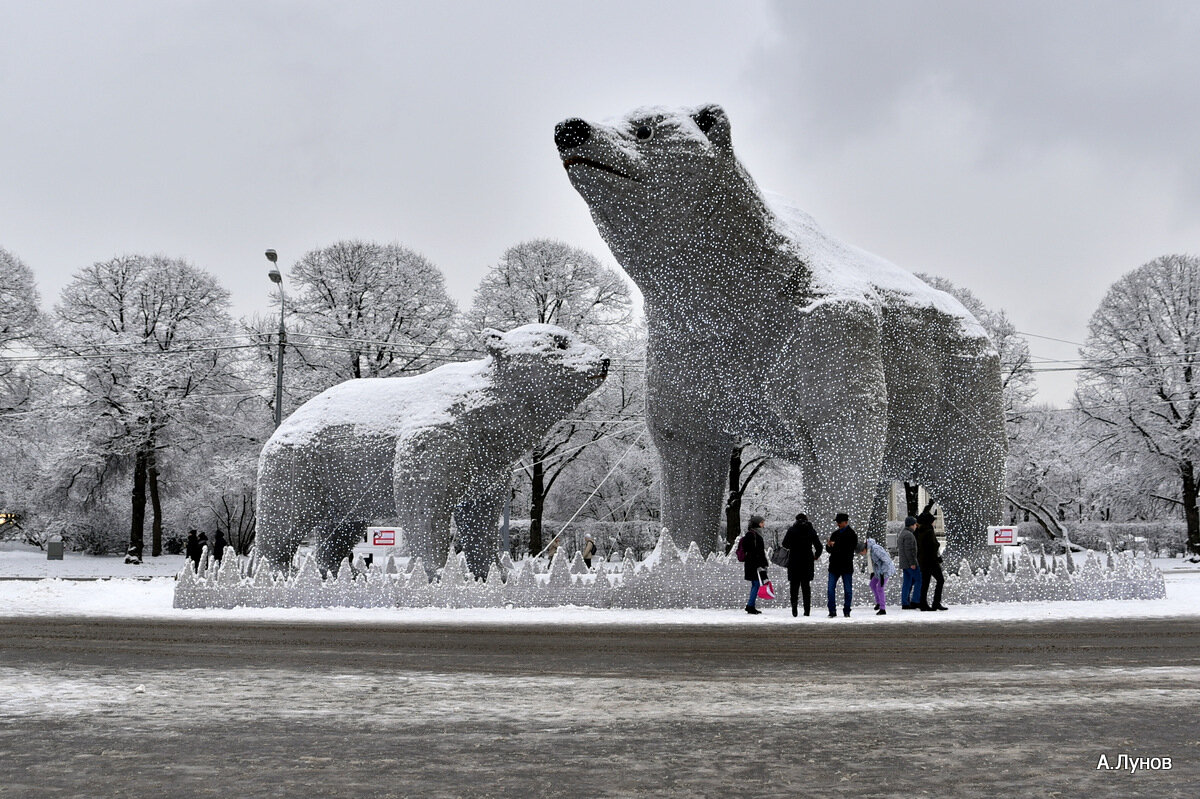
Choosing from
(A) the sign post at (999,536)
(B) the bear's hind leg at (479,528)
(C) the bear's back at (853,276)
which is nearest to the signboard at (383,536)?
(B) the bear's hind leg at (479,528)

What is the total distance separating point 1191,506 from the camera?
29.1 m

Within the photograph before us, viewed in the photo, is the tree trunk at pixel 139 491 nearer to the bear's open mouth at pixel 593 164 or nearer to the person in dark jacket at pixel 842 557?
the bear's open mouth at pixel 593 164

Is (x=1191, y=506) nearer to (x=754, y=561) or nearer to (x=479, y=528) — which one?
(x=754, y=561)

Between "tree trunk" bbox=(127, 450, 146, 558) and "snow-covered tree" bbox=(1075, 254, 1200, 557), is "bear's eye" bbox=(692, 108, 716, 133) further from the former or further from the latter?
"snow-covered tree" bbox=(1075, 254, 1200, 557)

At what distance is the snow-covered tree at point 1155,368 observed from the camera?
2884 cm

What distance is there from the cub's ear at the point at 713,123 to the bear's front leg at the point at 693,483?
127 inches

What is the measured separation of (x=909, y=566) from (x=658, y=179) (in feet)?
15.8

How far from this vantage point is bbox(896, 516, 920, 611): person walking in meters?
10.6

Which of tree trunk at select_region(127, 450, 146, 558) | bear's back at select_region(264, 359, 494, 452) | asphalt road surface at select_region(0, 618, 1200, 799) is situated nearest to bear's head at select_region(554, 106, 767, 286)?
bear's back at select_region(264, 359, 494, 452)

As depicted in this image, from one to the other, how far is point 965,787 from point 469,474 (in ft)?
27.5

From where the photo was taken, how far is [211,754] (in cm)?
331

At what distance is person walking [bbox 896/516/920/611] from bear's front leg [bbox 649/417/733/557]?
6.71 feet

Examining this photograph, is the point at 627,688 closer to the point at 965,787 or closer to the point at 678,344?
the point at 965,787

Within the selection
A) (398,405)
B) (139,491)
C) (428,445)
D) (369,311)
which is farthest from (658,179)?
(139,491)
